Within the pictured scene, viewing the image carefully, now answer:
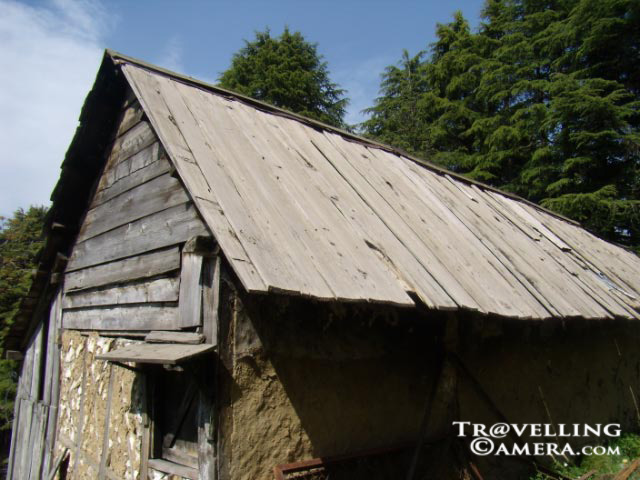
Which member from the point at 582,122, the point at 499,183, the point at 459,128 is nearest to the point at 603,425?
the point at 582,122

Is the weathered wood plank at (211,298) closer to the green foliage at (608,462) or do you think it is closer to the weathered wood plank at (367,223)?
the weathered wood plank at (367,223)

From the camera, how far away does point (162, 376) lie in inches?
159

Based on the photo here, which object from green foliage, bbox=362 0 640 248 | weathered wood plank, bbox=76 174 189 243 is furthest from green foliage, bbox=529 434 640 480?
green foliage, bbox=362 0 640 248

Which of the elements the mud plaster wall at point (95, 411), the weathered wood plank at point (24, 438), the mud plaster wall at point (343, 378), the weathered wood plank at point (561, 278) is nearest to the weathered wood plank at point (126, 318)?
the mud plaster wall at point (95, 411)

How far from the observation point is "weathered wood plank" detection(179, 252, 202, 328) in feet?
11.2

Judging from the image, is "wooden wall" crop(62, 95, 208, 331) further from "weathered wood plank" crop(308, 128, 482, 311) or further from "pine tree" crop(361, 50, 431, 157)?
"pine tree" crop(361, 50, 431, 157)

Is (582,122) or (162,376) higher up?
(582,122)

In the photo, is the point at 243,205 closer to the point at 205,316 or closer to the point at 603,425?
the point at 205,316

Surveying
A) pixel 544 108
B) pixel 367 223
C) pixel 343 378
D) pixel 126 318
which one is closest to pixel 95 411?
pixel 126 318

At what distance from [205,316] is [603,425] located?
6.36 meters

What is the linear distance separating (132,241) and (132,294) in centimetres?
54

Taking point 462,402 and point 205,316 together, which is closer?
point 205,316

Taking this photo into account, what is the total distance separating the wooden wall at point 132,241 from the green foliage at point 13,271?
6.38 metres

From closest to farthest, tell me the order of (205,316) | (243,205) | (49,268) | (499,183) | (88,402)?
(205,316) < (243,205) < (88,402) < (49,268) < (499,183)
